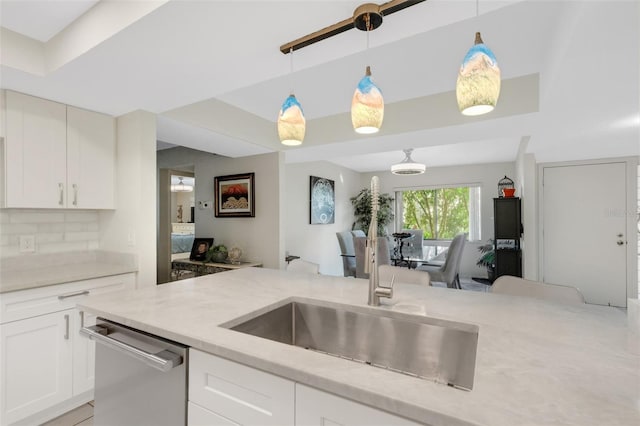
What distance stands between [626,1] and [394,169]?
11.4 ft

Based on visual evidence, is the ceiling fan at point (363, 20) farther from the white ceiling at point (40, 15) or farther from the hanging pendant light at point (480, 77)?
the white ceiling at point (40, 15)

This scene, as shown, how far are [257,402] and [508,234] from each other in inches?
181

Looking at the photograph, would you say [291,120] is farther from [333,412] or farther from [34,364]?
[34,364]

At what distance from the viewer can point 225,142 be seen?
3.20 metres

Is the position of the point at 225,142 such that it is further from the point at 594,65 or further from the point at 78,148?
the point at 594,65

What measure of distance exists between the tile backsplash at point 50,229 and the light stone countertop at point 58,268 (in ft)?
0.18

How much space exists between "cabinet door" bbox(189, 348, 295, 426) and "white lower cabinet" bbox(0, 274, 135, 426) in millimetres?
1547

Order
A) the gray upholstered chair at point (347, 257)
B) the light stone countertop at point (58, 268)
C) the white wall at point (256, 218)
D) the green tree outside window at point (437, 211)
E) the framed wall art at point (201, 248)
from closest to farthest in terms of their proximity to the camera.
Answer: the light stone countertop at point (58, 268) < the white wall at point (256, 218) < the framed wall art at point (201, 248) < the gray upholstered chair at point (347, 257) < the green tree outside window at point (437, 211)

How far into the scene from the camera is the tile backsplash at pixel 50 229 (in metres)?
2.17

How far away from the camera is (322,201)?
225 inches

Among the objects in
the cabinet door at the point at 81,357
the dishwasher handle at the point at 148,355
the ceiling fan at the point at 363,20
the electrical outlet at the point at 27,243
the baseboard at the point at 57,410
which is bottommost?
the baseboard at the point at 57,410

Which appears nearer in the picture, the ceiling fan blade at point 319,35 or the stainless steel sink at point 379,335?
the stainless steel sink at point 379,335

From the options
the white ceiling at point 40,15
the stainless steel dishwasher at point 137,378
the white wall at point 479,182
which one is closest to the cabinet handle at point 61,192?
the white ceiling at point 40,15

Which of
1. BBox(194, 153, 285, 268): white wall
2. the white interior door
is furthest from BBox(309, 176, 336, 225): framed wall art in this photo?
the white interior door
